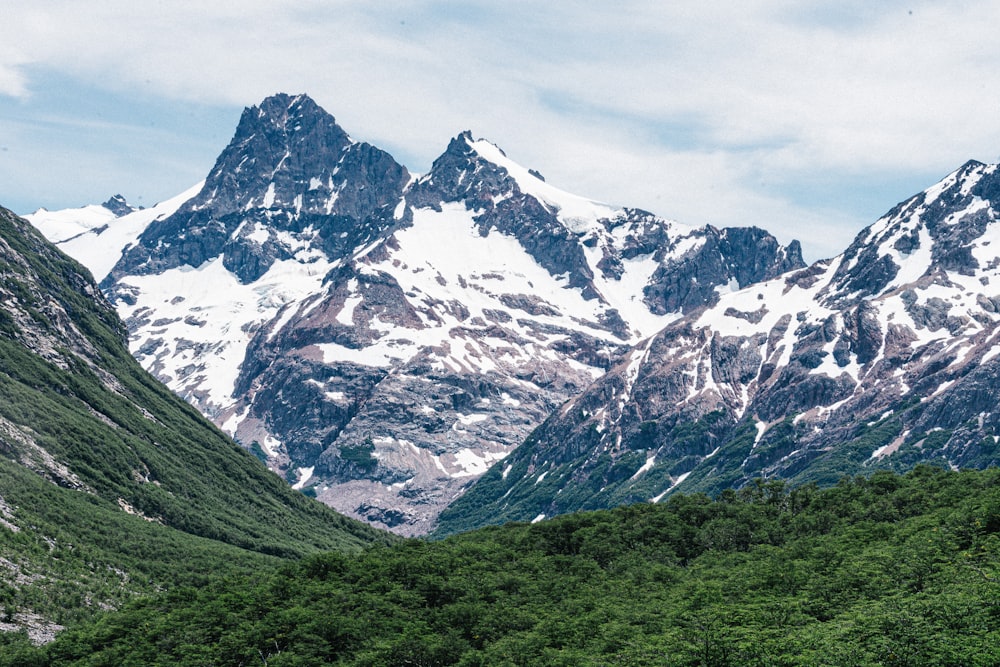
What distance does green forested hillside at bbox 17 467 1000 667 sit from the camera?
115 meters

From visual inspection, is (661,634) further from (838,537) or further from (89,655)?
(89,655)

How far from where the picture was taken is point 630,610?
15388 cm

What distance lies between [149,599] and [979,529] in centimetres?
13615

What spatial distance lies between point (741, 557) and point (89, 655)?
106 metres

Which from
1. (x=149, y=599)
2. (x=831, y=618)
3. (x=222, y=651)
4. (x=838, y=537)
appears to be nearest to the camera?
(x=831, y=618)

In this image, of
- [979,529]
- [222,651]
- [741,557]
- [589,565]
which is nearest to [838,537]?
[741,557]

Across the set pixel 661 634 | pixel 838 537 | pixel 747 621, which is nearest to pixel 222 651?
pixel 661 634

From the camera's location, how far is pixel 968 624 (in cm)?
10938

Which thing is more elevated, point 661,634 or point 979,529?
point 979,529

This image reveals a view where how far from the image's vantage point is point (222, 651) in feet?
517

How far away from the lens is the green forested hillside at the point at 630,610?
11531cm

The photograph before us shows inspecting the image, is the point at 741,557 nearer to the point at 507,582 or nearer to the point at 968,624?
the point at 507,582

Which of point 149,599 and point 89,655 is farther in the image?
point 149,599

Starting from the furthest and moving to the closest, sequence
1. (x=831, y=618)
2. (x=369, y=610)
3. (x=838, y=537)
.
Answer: (x=838, y=537) < (x=369, y=610) < (x=831, y=618)
